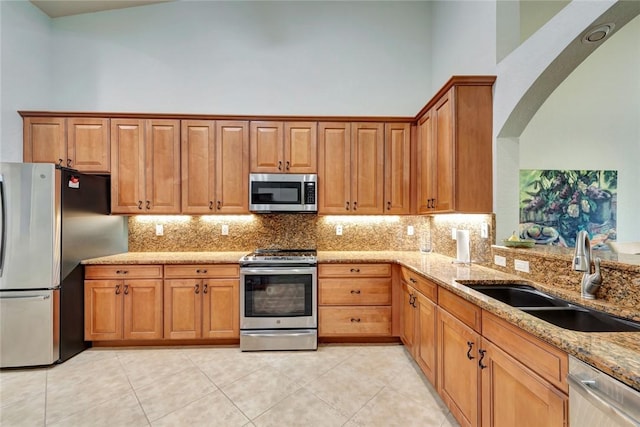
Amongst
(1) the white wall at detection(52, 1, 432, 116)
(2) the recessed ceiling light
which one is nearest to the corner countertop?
(2) the recessed ceiling light

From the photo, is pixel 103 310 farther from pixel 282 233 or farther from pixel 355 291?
pixel 355 291

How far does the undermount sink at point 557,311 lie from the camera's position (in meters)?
1.27

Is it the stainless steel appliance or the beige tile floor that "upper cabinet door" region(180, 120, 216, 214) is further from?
the beige tile floor

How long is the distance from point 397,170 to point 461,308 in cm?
190

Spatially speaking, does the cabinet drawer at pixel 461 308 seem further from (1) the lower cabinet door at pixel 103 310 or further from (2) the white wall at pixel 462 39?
(1) the lower cabinet door at pixel 103 310

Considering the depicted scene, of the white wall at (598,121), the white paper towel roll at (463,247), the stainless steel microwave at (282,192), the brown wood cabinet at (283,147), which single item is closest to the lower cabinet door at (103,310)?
the stainless steel microwave at (282,192)

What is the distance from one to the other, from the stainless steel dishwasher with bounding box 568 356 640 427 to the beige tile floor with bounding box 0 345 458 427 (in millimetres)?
1168

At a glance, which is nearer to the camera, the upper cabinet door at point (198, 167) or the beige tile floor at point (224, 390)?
the beige tile floor at point (224, 390)

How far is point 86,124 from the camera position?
3.02 metres

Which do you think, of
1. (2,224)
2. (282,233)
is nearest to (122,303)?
(2,224)

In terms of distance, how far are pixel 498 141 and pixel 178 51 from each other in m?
3.81

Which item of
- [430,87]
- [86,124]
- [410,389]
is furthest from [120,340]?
[430,87]

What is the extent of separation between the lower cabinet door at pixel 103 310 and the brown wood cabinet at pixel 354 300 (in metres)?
2.07

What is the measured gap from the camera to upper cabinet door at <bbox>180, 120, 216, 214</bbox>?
309 cm
